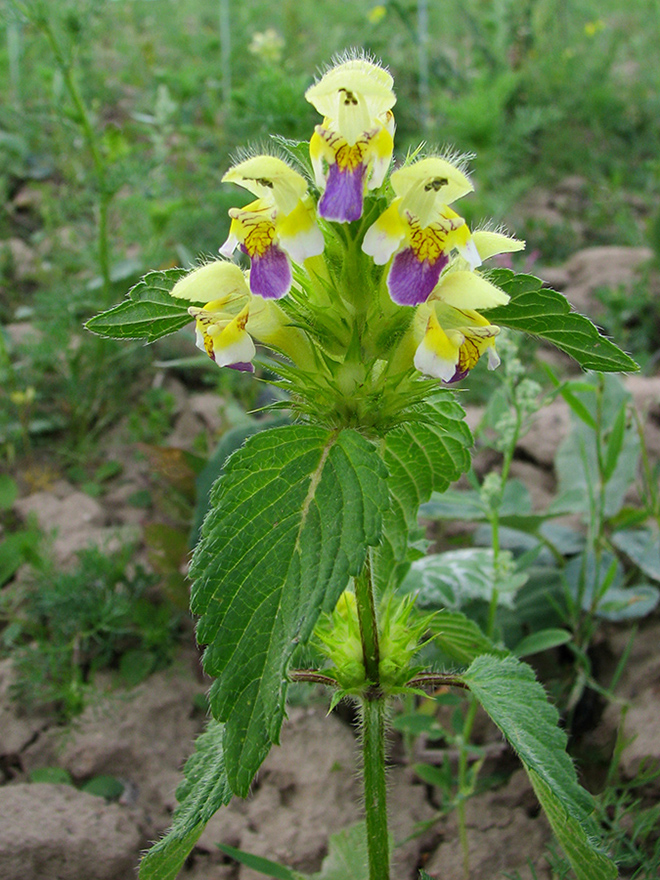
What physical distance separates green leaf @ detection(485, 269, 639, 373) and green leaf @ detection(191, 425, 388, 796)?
0.29 metres

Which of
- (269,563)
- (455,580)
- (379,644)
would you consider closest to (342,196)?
(269,563)

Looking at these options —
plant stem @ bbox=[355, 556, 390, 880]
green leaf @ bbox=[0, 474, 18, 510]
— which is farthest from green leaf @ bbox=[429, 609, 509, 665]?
green leaf @ bbox=[0, 474, 18, 510]

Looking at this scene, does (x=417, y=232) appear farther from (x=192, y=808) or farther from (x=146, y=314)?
(x=192, y=808)

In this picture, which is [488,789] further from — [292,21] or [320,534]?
[292,21]

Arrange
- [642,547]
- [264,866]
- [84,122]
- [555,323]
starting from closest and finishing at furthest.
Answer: [555,323] → [264,866] → [642,547] → [84,122]

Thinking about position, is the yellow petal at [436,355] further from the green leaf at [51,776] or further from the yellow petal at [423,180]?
the green leaf at [51,776]

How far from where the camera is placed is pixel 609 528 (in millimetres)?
2047

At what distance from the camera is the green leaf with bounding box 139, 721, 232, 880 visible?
97cm

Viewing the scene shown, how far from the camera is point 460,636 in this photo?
1.32 m

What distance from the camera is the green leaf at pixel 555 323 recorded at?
38.1 inches

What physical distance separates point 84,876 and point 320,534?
99cm

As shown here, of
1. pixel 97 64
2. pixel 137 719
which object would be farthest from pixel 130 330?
pixel 97 64

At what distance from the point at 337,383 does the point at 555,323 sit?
300 mm

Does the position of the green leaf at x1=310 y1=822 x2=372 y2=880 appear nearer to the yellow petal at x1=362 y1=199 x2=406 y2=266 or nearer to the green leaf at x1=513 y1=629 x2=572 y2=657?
the green leaf at x1=513 y1=629 x2=572 y2=657
